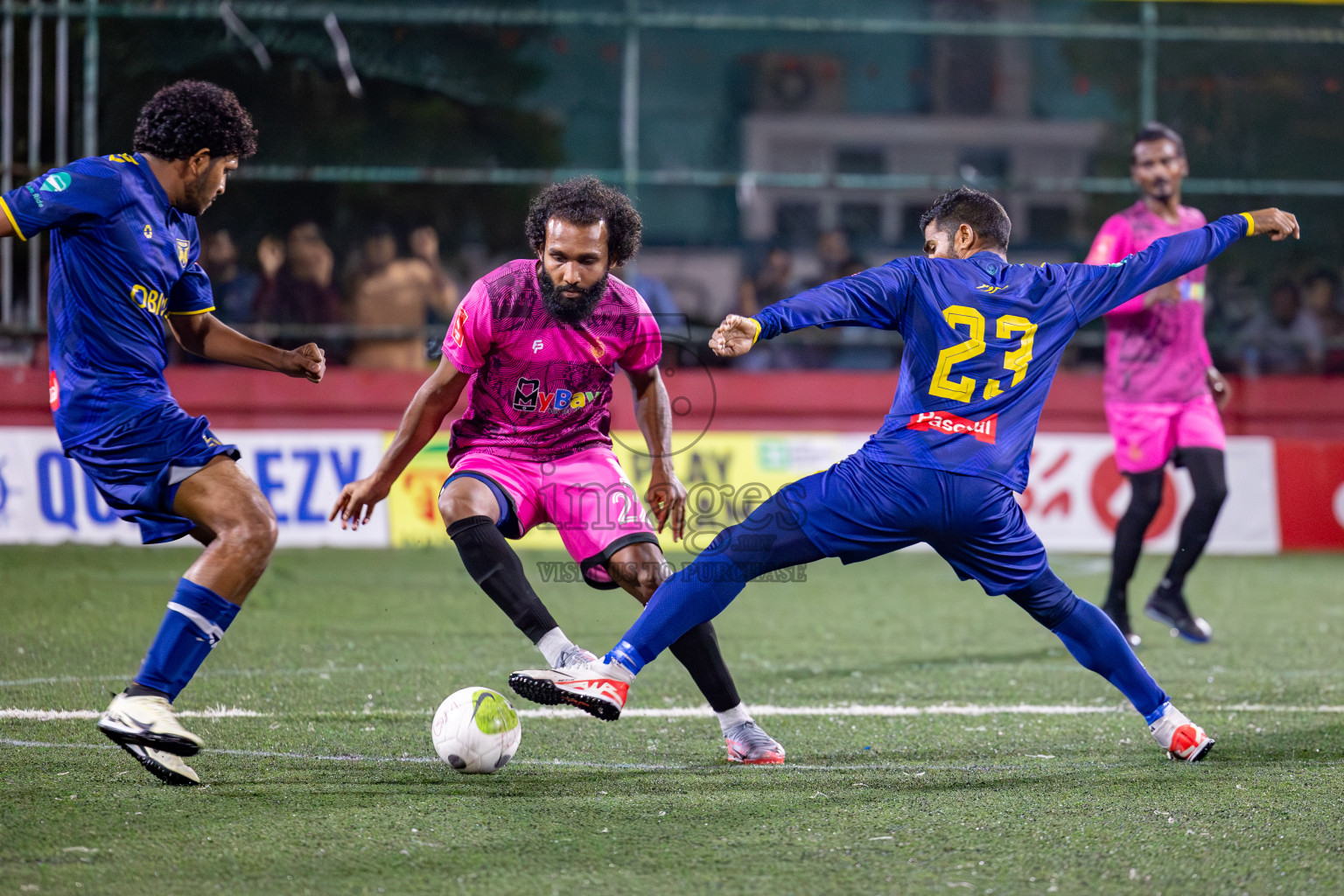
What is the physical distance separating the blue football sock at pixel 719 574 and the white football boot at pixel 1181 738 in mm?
1210

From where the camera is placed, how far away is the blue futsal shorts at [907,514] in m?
3.98

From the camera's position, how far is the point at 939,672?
599cm

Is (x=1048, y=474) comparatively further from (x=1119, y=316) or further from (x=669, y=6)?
(x=669, y=6)

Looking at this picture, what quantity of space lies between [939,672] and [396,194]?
7402 millimetres

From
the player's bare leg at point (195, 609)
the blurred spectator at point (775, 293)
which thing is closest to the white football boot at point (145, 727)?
the player's bare leg at point (195, 609)

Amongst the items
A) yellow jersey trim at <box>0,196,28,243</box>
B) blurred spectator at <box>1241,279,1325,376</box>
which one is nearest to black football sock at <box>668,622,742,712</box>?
yellow jersey trim at <box>0,196,28,243</box>

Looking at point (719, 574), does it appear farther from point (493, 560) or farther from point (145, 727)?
point (145, 727)

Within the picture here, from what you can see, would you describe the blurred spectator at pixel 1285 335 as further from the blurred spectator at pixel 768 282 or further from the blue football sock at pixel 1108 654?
the blue football sock at pixel 1108 654

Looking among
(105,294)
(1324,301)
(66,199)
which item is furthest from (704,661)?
(1324,301)

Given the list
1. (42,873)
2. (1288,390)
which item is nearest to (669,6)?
(1288,390)

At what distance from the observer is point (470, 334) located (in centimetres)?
438

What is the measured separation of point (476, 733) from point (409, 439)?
3.19ft

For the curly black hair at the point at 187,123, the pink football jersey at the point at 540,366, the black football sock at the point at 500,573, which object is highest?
the curly black hair at the point at 187,123

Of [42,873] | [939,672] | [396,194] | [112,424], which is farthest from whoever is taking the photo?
[396,194]
